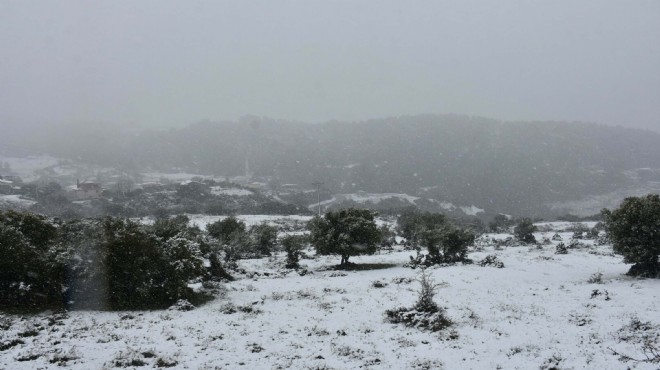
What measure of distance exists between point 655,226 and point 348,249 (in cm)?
2290

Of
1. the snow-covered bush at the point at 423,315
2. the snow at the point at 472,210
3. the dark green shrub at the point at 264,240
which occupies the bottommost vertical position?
the snow at the point at 472,210

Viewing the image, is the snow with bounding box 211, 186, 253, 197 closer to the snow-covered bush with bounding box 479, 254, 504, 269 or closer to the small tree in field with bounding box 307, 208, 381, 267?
the small tree in field with bounding box 307, 208, 381, 267

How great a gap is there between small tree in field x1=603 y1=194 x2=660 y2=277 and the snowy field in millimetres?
1644

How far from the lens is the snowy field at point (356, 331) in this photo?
13.4 metres

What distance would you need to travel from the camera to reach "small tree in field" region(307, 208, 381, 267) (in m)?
37.2

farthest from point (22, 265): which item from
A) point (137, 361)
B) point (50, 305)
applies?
point (137, 361)

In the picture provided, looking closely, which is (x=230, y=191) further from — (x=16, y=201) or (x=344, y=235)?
(x=344, y=235)

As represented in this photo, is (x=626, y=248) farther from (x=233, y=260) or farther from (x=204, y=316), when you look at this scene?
(x=233, y=260)

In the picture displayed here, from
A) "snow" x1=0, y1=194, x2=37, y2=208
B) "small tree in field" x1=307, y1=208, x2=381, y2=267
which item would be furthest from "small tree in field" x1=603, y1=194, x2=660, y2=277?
"snow" x1=0, y1=194, x2=37, y2=208

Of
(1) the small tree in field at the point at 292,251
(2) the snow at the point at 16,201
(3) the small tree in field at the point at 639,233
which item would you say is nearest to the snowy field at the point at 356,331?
(3) the small tree in field at the point at 639,233

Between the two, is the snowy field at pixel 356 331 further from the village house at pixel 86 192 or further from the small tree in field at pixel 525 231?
the village house at pixel 86 192

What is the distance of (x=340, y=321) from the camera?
1894 cm

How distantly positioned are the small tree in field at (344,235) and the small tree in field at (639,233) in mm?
19146

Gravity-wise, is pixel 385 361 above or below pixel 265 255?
above
